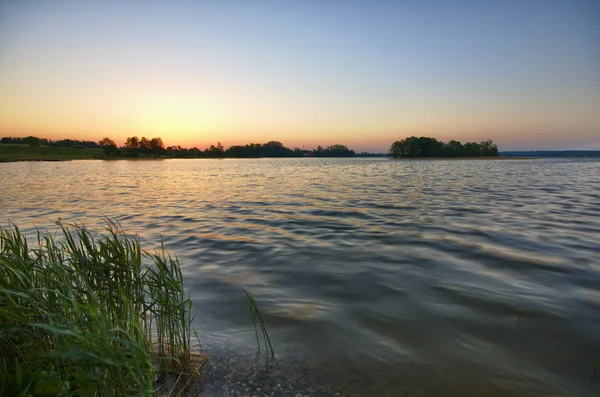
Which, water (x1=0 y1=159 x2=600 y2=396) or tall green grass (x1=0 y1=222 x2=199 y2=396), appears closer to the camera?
tall green grass (x1=0 y1=222 x2=199 y2=396)

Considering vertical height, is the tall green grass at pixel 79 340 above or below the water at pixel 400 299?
above

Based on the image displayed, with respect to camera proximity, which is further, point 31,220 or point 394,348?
point 31,220

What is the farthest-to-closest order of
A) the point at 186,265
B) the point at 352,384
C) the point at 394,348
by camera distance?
the point at 186,265 < the point at 394,348 < the point at 352,384

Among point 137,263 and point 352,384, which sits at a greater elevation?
point 137,263

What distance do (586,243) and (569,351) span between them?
291 inches

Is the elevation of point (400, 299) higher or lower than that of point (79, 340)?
lower

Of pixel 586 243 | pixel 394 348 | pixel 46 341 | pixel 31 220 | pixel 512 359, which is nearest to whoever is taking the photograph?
pixel 46 341

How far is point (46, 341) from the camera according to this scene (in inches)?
133

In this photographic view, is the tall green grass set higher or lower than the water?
higher

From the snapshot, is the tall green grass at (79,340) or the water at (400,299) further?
the water at (400,299)

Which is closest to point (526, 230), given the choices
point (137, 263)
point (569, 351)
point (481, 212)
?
point (481, 212)

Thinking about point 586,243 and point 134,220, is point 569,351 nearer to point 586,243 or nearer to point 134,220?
point 586,243

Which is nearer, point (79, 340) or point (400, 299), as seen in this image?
point (79, 340)

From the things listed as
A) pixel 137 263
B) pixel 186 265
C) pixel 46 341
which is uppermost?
pixel 137 263
